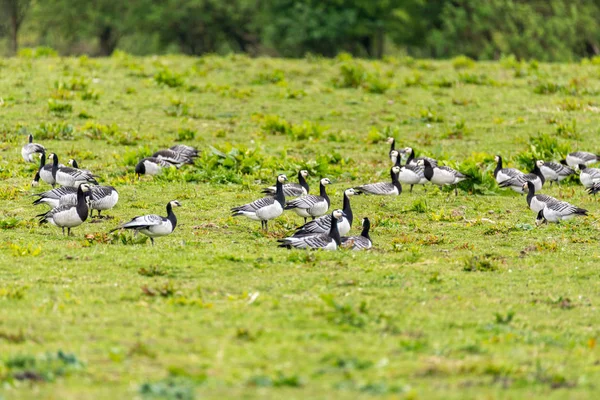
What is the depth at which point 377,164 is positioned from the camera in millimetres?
28266

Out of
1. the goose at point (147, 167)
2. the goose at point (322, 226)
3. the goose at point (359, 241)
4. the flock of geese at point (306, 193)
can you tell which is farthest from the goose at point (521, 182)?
the goose at point (147, 167)

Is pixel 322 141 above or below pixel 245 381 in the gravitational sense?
below

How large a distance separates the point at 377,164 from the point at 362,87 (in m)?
10.2

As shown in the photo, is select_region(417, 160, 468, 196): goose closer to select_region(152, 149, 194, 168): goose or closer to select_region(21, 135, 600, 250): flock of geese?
select_region(21, 135, 600, 250): flock of geese

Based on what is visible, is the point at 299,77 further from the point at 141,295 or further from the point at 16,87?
the point at 141,295

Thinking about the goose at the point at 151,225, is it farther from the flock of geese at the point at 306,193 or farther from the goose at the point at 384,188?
the goose at the point at 384,188

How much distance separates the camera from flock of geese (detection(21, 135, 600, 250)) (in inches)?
715

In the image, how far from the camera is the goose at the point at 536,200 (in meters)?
21.2

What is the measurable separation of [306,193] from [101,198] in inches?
197

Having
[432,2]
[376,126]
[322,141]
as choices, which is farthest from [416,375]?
[432,2]

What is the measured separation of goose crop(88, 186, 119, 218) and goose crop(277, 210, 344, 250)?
4.52 metres

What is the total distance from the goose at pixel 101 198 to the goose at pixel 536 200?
30.4ft

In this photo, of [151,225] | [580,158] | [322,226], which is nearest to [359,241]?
[322,226]

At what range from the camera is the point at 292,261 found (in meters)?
16.5
